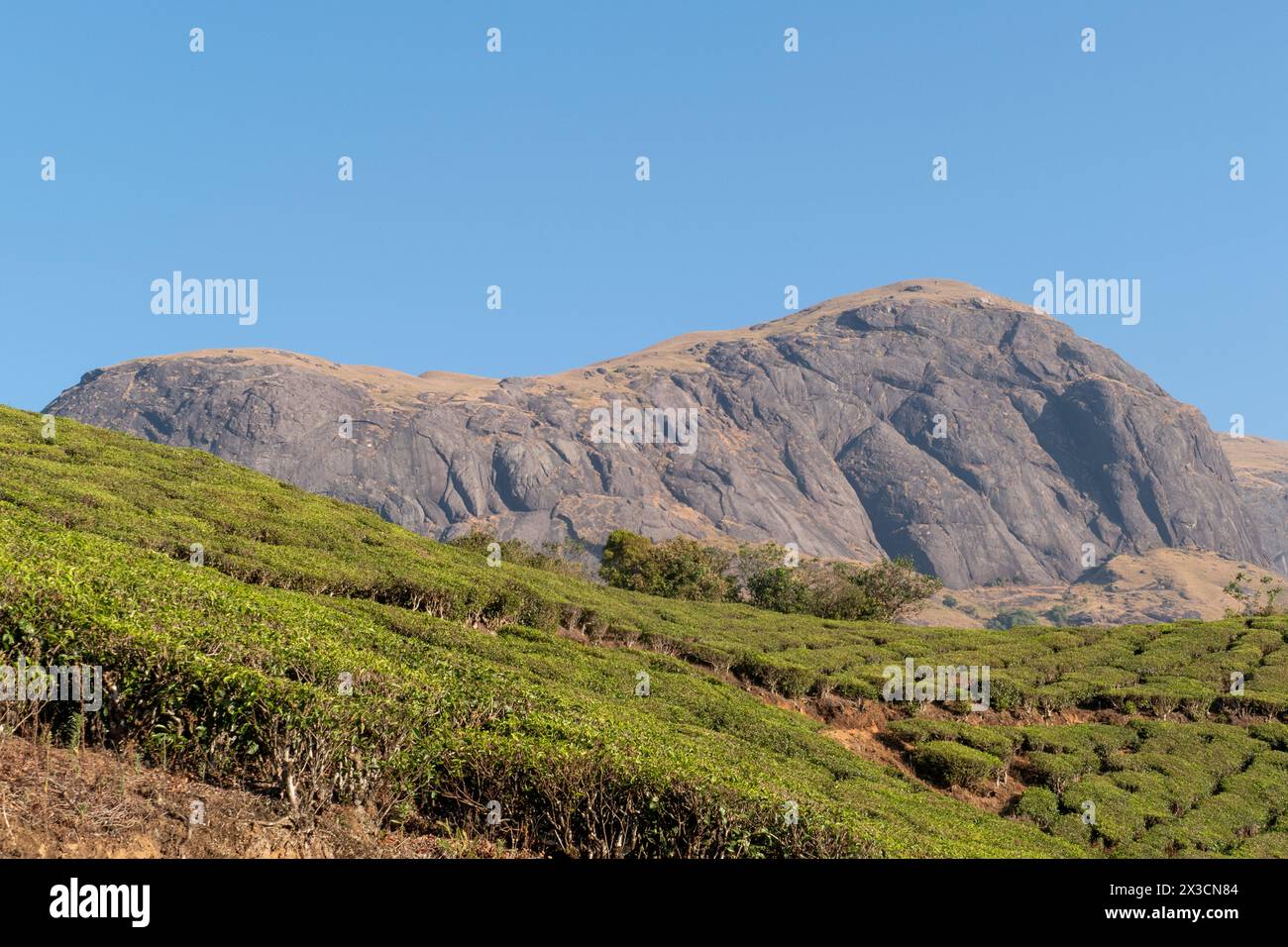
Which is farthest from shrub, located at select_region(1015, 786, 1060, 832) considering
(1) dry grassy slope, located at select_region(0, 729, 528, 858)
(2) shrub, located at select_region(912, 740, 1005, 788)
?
(1) dry grassy slope, located at select_region(0, 729, 528, 858)

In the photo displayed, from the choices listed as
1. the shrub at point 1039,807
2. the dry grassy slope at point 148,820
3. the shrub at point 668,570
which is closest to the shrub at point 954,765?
the shrub at point 1039,807

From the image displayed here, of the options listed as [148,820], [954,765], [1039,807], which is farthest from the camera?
[954,765]

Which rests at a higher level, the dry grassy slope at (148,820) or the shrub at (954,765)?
the dry grassy slope at (148,820)

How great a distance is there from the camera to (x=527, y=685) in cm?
2184

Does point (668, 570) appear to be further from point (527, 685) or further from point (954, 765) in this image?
point (527, 685)

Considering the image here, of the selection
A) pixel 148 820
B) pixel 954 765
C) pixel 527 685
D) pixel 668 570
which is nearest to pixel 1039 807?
pixel 954 765

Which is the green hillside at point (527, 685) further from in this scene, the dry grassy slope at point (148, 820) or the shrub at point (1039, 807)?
the dry grassy slope at point (148, 820)

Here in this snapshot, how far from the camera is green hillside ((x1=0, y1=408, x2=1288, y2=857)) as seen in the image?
14.3 metres

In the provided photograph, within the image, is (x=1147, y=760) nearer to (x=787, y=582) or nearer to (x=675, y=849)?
(x=675, y=849)

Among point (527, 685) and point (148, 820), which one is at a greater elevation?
point (527, 685)

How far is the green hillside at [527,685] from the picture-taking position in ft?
47.0

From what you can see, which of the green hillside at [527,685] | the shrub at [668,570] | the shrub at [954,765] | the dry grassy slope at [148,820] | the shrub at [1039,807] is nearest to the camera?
the dry grassy slope at [148,820]

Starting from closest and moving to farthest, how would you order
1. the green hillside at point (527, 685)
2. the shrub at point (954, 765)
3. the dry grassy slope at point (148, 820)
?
the dry grassy slope at point (148, 820), the green hillside at point (527, 685), the shrub at point (954, 765)
